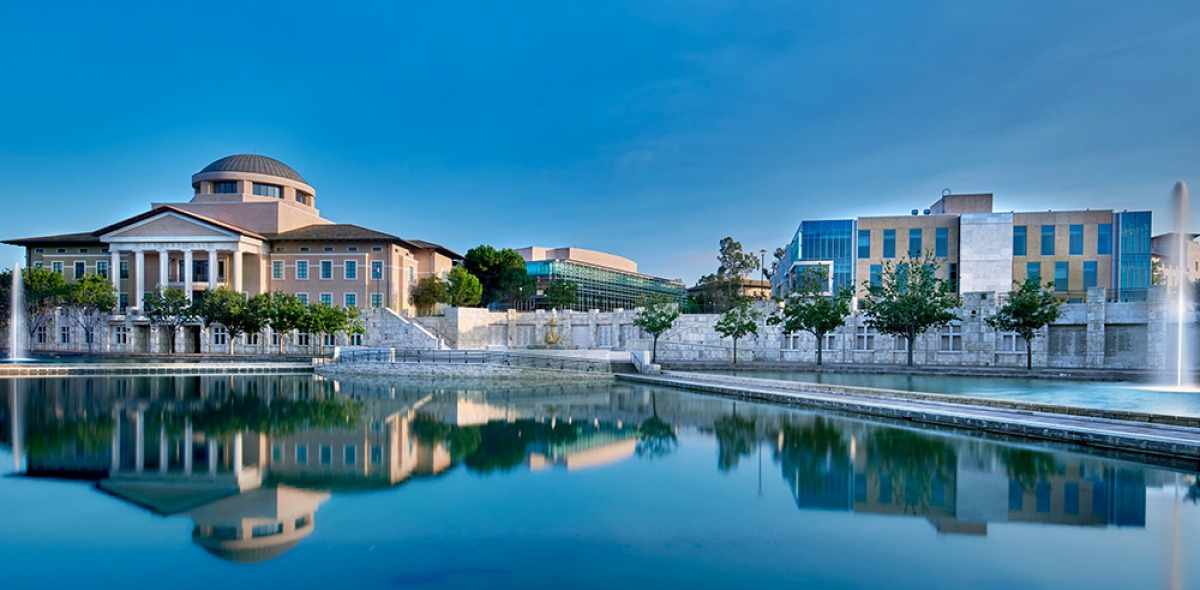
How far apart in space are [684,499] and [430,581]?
544 cm

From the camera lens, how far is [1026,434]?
53.6 feet

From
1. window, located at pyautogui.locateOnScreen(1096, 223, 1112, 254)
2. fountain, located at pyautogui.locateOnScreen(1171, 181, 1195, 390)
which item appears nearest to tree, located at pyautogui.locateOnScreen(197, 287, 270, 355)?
fountain, located at pyautogui.locateOnScreen(1171, 181, 1195, 390)

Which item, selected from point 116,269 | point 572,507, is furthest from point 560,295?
point 572,507

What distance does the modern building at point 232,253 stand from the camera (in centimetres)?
4878

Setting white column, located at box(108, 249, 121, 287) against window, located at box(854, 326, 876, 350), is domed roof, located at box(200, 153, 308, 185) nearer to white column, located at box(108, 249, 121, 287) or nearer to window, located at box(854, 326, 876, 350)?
white column, located at box(108, 249, 121, 287)

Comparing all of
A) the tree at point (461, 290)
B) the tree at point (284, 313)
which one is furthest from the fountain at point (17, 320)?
the tree at point (461, 290)

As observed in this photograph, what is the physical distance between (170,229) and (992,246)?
59.0 metres

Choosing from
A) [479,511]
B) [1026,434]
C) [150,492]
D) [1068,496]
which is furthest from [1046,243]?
[150,492]

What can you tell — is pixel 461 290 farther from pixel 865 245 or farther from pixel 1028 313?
pixel 1028 313

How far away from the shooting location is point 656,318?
131 ft

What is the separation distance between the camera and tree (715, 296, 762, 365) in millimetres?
39719

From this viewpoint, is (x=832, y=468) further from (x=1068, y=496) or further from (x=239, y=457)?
(x=239, y=457)

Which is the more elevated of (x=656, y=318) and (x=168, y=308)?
(x=168, y=308)

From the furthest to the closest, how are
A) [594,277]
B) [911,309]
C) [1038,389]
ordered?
[594,277]
[911,309]
[1038,389]
